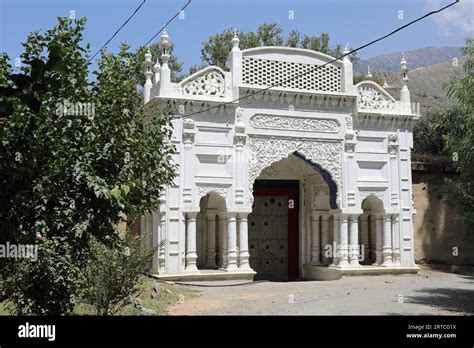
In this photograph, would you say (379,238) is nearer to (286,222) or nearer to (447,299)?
(286,222)

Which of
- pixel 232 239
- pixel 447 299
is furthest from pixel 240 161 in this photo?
pixel 447 299

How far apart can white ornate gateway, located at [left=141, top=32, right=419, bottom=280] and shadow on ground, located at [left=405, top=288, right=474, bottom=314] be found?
11.0ft

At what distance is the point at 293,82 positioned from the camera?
15.5 m

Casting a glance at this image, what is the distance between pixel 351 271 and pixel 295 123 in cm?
449

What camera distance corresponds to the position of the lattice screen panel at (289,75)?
1523 centimetres

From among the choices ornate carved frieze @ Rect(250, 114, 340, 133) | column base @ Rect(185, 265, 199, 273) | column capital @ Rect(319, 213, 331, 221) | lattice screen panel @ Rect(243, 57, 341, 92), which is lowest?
column base @ Rect(185, 265, 199, 273)

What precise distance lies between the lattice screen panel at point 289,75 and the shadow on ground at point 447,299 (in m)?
6.43

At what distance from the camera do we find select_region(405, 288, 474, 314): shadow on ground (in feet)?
33.1

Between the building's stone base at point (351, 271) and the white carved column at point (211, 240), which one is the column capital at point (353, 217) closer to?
the building's stone base at point (351, 271)

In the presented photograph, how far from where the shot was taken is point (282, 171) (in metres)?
17.5

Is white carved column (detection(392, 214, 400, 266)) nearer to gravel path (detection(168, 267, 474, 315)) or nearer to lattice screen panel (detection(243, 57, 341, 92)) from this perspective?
gravel path (detection(168, 267, 474, 315))

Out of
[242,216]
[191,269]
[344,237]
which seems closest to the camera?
[191,269]

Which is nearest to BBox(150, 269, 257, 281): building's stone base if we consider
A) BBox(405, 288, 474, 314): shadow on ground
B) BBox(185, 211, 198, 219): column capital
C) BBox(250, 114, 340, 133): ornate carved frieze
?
BBox(185, 211, 198, 219): column capital

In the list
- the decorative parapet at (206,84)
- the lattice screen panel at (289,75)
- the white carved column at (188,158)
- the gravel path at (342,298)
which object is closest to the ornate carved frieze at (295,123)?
the lattice screen panel at (289,75)
